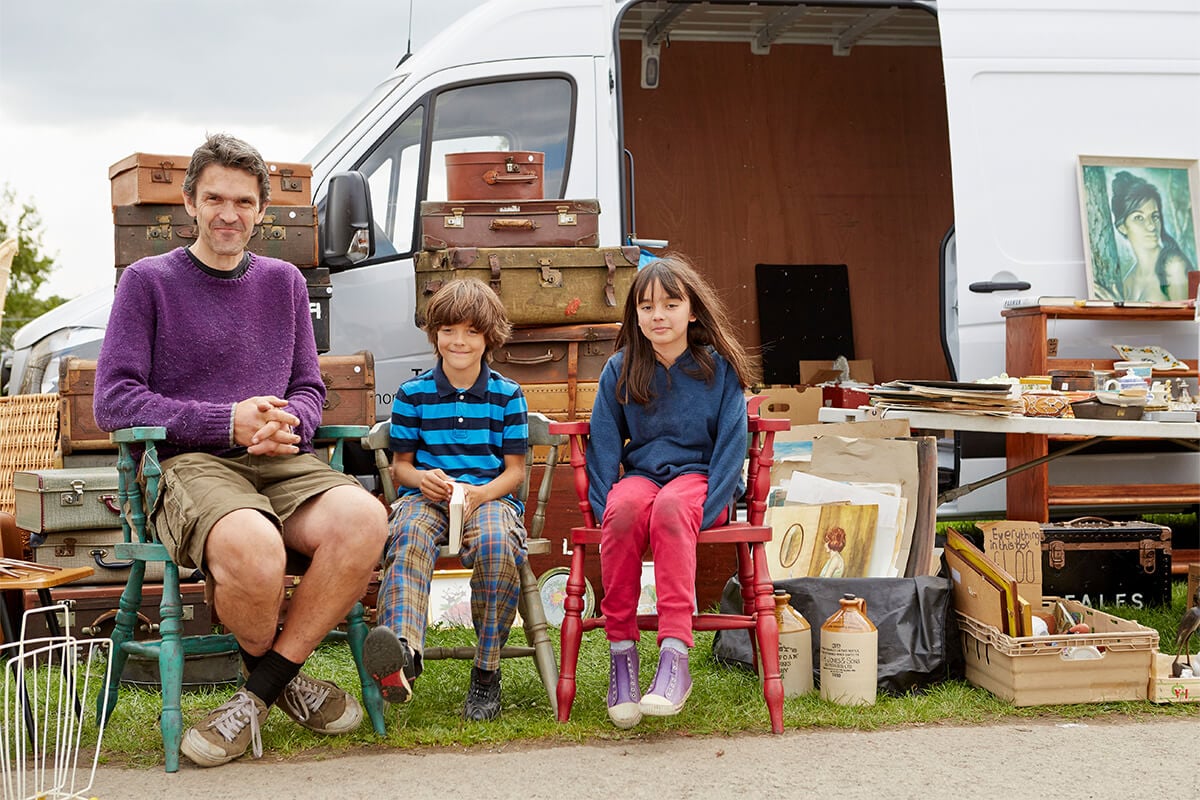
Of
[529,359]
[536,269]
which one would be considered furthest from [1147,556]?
[536,269]

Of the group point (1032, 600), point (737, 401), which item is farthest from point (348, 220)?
point (1032, 600)

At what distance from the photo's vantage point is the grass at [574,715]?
3.36 meters

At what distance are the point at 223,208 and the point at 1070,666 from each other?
2.70m

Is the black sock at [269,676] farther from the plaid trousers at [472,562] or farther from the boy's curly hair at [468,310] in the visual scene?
the boy's curly hair at [468,310]

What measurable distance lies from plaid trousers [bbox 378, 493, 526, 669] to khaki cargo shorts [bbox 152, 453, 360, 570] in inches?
8.5

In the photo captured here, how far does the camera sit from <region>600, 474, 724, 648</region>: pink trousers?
338 centimetres

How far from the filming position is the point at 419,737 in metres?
3.37

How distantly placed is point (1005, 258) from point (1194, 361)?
97cm

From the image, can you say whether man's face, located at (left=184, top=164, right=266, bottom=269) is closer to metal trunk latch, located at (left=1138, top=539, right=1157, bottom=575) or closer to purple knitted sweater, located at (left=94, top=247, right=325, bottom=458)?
purple knitted sweater, located at (left=94, top=247, right=325, bottom=458)

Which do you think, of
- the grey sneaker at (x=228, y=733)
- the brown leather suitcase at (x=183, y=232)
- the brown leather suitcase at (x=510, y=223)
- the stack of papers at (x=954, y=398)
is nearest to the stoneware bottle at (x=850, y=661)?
the stack of papers at (x=954, y=398)

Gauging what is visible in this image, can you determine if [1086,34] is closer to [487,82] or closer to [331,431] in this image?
[487,82]

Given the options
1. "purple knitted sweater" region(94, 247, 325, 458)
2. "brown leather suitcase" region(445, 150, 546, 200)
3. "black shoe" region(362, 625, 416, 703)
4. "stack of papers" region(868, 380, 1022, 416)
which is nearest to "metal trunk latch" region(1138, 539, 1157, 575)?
"stack of papers" region(868, 380, 1022, 416)

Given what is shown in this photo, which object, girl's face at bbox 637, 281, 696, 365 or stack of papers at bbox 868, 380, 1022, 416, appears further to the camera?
stack of papers at bbox 868, 380, 1022, 416

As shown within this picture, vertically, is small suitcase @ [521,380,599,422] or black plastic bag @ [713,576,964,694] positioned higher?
small suitcase @ [521,380,599,422]
